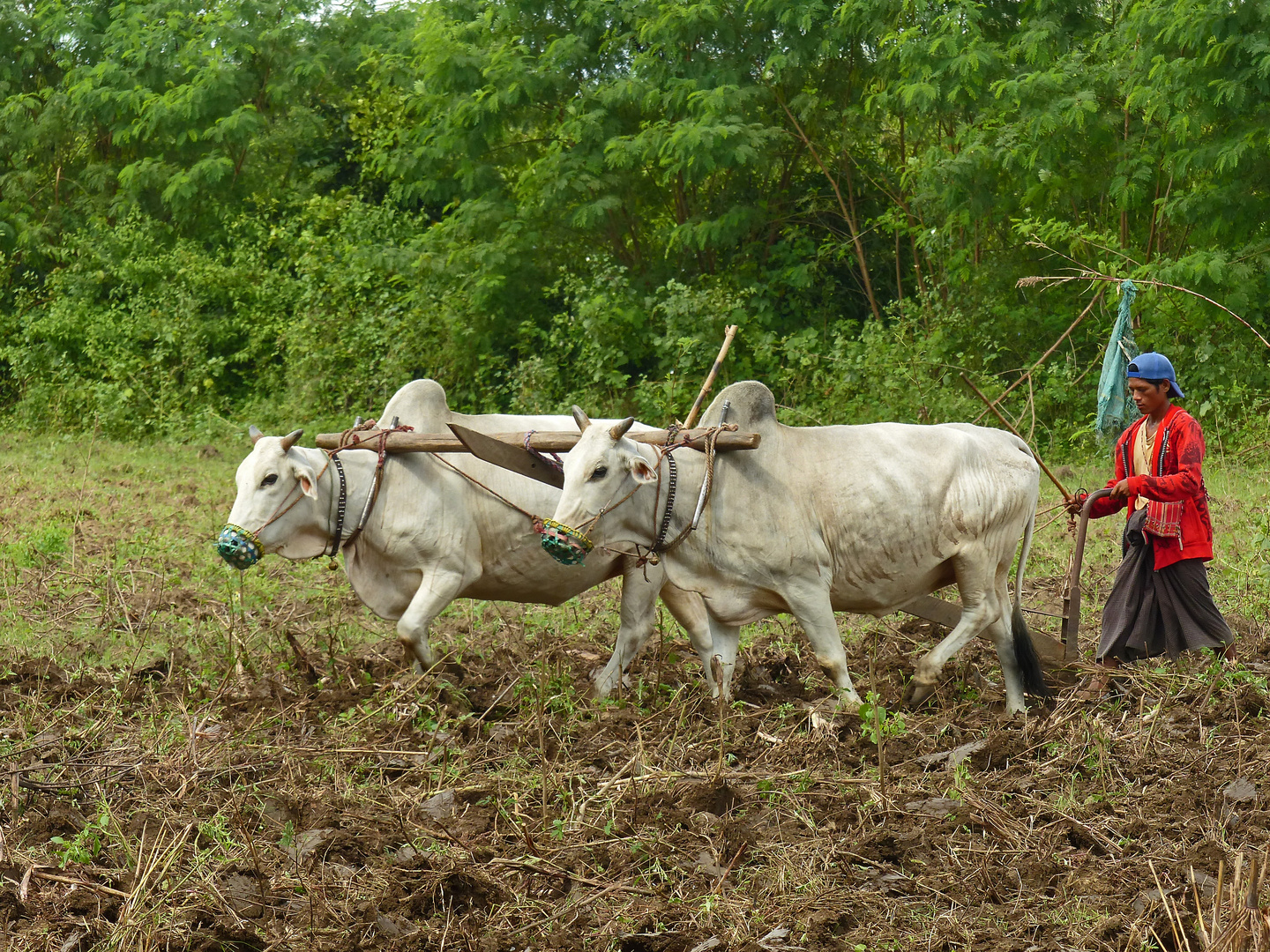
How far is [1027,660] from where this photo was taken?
5.61m

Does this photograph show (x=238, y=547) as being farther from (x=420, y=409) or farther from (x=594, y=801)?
(x=594, y=801)

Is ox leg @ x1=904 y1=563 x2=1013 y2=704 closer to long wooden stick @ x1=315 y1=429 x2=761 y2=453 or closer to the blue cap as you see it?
the blue cap

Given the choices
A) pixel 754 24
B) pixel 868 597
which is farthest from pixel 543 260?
pixel 868 597

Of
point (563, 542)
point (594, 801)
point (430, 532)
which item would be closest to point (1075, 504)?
point (563, 542)

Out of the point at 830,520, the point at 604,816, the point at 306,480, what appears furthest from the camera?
the point at 306,480

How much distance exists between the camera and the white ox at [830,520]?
534cm

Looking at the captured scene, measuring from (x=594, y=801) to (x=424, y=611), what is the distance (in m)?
1.75

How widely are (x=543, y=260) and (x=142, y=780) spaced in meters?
11.0

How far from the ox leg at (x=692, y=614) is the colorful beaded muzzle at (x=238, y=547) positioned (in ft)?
6.09

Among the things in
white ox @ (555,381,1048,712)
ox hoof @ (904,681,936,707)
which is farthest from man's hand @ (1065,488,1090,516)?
ox hoof @ (904,681,936,707)

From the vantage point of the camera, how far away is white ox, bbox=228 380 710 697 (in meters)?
5.82

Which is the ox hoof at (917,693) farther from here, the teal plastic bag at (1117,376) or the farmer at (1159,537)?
the teal plastic bag at (1117,376)

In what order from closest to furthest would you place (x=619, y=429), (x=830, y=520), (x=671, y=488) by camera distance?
(x=619, y=429) → (x=671, y=488) → (x=830, y=520)

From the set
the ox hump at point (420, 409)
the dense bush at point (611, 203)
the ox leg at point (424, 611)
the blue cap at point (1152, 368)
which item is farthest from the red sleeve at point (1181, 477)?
the dense bush at point (611, 203)
